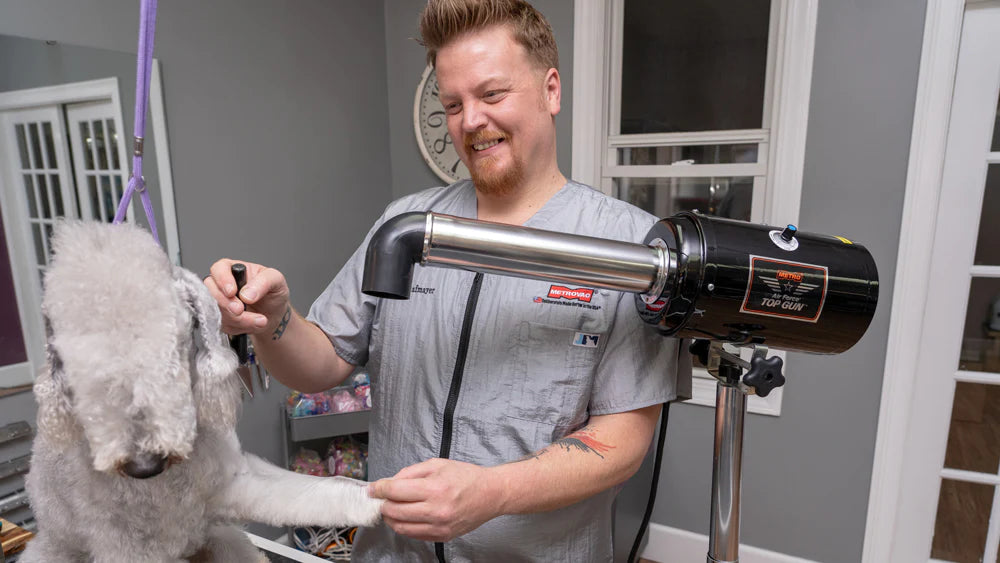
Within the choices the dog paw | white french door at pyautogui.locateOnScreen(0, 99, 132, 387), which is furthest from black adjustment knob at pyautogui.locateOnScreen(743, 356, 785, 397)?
white french door at pyautogui.locateOnScreen(0, 99, 132, 387)

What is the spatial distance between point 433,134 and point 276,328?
6.10 ft

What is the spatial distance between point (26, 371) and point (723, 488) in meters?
1.54

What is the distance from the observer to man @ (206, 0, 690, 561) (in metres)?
0.81

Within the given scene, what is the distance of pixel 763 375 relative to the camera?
635 mm

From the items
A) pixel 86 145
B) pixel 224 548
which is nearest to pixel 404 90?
pixel 86 145

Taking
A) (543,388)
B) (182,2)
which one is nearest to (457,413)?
(543,388)

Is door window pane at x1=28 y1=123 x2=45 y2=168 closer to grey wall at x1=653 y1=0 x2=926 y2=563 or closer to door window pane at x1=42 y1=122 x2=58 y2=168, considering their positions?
door window pane at x1=42 y1=122 x2=58 y2=168

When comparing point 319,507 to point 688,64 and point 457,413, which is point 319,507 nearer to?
point 457,413

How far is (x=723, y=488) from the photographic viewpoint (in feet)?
2.18

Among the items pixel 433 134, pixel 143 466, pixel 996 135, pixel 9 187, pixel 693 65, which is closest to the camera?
pixel 143 466

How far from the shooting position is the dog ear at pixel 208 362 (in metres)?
0.48

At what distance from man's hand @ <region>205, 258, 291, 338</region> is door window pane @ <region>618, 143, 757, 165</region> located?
1.83 meters

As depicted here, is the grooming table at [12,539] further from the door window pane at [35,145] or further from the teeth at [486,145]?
the teeth at [486,145]

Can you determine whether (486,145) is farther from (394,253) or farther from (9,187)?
(9,187)
